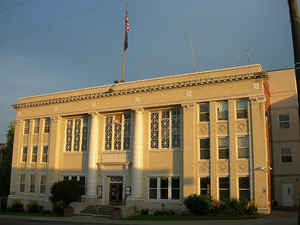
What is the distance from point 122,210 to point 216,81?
1325cm

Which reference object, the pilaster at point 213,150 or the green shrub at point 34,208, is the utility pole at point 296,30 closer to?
the pilaster at point 213,150

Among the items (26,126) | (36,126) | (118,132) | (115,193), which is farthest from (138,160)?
(26,126)

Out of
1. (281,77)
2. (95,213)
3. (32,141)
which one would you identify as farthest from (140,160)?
(281,77)

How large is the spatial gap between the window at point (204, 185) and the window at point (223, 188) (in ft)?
3.25

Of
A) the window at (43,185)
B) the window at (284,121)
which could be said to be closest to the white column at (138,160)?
the window at (43,185)

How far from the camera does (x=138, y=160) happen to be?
3144 cm

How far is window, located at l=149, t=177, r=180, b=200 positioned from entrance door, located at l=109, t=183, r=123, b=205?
336 centimetres

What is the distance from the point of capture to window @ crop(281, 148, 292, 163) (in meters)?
34.3

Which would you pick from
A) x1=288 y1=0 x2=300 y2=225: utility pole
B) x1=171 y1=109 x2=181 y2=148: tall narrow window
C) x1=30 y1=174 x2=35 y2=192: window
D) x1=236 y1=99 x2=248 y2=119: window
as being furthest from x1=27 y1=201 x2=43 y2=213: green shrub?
x1=288 y1=0 x2=300 y2=225: utility pole

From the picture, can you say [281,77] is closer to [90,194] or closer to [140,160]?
[140,160]

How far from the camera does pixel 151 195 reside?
1216 inches

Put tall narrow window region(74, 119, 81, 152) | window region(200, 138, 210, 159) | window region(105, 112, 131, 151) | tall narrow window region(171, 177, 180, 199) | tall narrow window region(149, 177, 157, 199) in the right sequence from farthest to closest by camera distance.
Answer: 1. tall narrow window region(74, 119, 81, 152)
2. window region(105, 112, 131, 151)
3. tall narrow window region(149, 177, 157, 199)
4. tall narrow window region(171, 177, 180, 199)
5. window region(200, 138, 210, 159)

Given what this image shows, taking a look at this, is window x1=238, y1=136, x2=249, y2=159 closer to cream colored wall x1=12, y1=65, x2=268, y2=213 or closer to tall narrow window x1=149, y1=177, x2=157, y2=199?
cream colored wall x1=12, y1=65, x2=268, y2=213

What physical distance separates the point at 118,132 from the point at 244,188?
13037 millimetres
